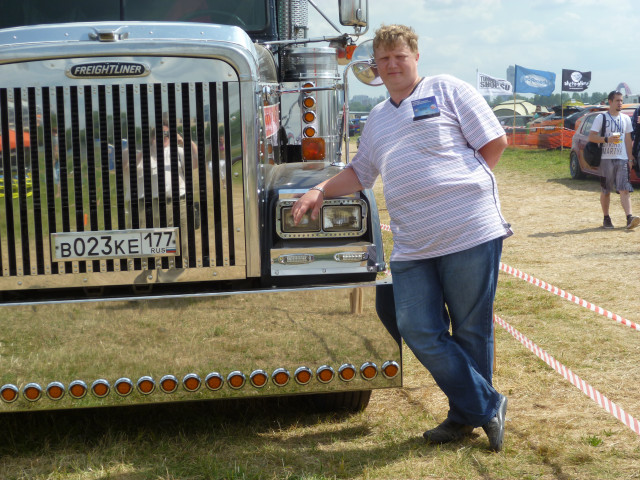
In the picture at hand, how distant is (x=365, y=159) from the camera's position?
399 centimetres

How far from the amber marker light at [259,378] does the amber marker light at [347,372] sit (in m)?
0.35

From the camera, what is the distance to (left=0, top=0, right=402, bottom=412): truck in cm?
358

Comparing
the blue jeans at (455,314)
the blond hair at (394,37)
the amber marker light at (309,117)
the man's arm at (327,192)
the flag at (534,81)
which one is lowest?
the blue jeans at (455,314)

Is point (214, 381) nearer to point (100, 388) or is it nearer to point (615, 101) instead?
point (100, 388)

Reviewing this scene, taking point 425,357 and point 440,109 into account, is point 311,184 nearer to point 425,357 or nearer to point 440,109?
point 440,109

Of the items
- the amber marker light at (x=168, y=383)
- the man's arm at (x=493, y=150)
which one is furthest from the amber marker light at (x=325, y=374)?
the man's arm at (x=493, y=150)

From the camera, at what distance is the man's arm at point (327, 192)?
3748 millimetres

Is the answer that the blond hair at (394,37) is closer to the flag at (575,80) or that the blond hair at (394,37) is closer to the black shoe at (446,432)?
the black shoe at (446,432)

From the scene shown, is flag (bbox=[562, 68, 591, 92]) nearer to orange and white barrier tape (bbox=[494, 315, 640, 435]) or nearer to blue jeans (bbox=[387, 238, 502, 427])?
orange and white barrier tape (bbox=[494, 315, 640, 435])

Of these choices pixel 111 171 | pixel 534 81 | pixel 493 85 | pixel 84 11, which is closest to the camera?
pixel 111 171

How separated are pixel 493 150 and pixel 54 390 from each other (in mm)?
2291

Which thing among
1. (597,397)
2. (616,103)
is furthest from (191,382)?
(616,103)

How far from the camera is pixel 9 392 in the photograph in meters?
3.64

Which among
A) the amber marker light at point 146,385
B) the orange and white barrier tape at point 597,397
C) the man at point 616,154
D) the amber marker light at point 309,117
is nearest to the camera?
the amber marker light at point 146,385
